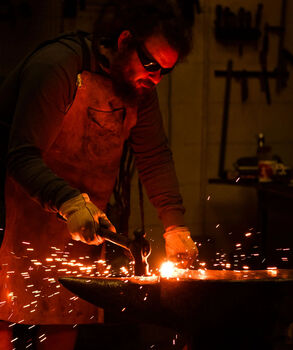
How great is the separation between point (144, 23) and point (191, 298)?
1130 mm

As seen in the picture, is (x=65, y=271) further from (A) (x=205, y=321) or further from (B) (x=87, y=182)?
(A) (x=205, y=321)

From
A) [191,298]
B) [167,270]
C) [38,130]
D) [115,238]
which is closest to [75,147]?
[38,130]

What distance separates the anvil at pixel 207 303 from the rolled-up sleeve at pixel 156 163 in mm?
946

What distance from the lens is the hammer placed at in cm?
161

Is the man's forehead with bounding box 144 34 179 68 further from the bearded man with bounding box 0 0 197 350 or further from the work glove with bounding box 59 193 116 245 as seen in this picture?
the work glove with bounding box 59 193 116 245

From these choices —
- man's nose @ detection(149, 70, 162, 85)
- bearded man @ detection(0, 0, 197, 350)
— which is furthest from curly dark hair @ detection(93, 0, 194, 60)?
man's nose @ detection(149, 70, 162, 85)

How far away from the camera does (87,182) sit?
2158mm

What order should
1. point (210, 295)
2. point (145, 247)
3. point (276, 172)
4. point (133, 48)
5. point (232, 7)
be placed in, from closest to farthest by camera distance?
point (210, 295), point (145, 247), point (133, 48), point (276, 172), point (232, 7)

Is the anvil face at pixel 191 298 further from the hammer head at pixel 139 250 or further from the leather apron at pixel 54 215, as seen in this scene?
the leather apron at pixel 54 215

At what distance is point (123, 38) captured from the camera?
6.20ft

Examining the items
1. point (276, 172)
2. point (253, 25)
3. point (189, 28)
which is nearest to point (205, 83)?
point (253, 25)

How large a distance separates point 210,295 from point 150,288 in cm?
19

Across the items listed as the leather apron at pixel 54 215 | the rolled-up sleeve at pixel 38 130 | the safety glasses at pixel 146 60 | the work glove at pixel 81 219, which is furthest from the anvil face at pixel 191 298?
the safety glasses at pixel 146 60

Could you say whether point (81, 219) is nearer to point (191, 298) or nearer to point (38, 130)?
point (38, 130)
